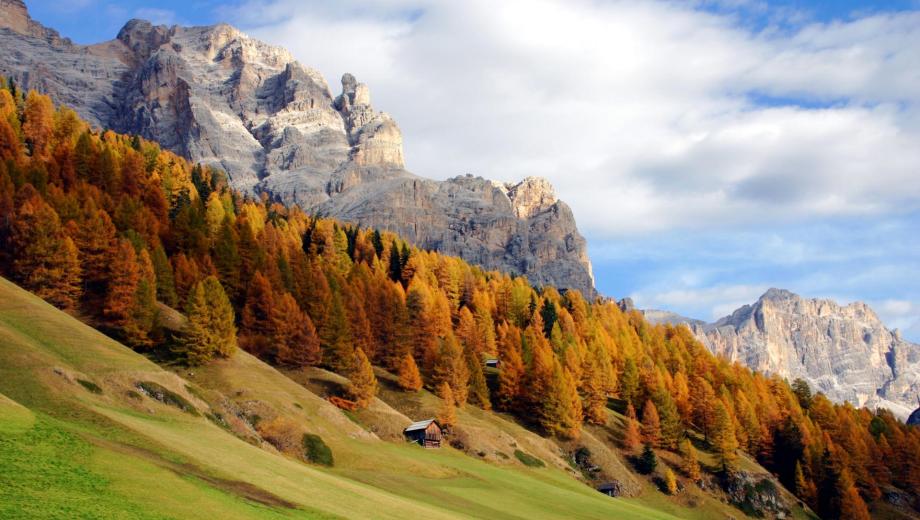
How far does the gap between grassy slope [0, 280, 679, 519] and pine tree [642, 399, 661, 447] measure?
31876 mm

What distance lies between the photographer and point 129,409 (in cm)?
5475

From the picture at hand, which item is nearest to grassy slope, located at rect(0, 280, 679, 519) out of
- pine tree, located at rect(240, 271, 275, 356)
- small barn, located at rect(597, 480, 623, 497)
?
small barn, located at rect(597, 480, 623, 497)

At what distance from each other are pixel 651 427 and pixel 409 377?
42003 mm

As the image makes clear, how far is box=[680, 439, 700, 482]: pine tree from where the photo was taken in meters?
114

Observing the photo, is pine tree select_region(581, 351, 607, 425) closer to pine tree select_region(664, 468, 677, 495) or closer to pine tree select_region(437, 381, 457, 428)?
pine tree select_region(664, 468, 677, 495)

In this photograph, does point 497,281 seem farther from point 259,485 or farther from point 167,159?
point 259,485

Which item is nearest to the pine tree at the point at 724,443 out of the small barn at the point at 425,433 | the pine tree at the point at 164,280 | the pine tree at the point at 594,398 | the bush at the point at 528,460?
the pine tree at the point at 594,398

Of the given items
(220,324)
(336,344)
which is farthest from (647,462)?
(220,324)

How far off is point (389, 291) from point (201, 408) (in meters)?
65.7

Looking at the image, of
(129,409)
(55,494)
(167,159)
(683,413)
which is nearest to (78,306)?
(129,409)

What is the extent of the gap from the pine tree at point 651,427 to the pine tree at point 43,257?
83.7 meters

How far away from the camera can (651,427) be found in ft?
399

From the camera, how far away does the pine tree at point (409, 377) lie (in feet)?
344

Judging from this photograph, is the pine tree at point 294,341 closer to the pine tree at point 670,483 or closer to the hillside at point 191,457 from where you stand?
the hillside at point 191,457
